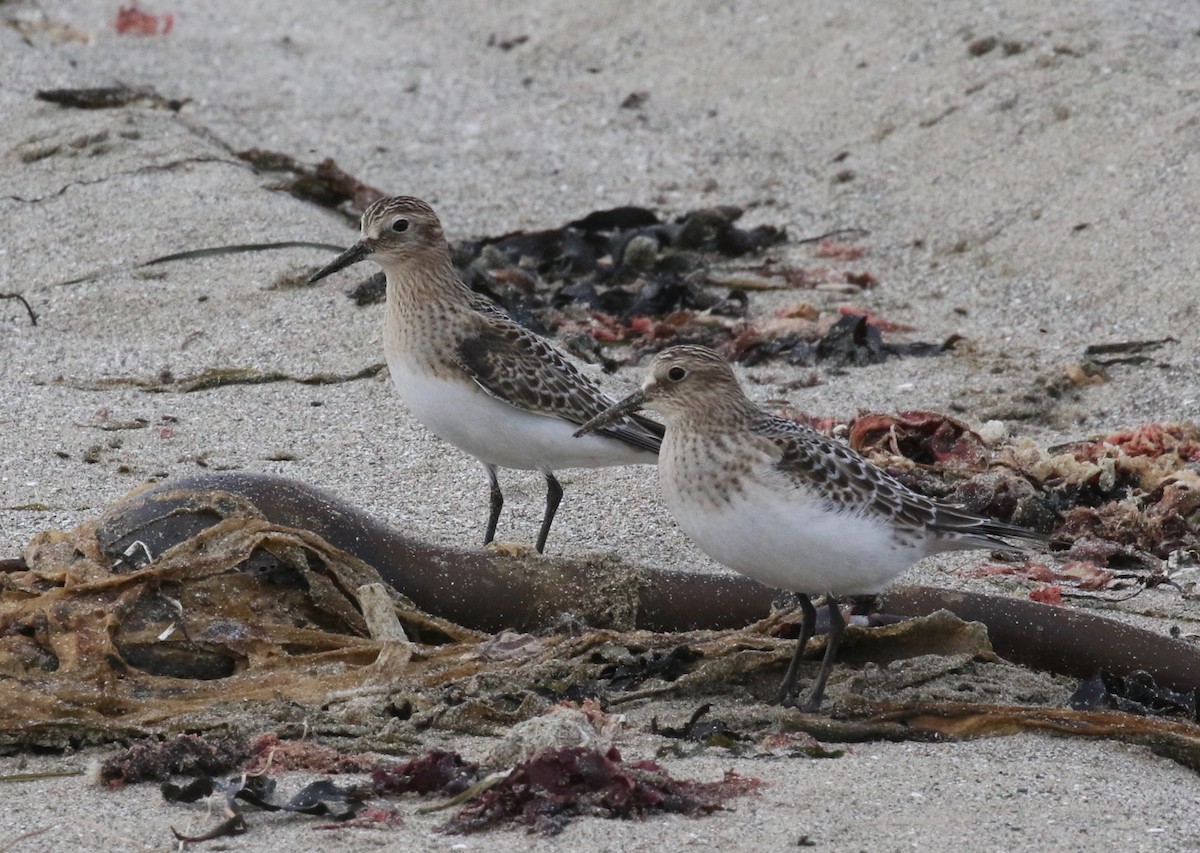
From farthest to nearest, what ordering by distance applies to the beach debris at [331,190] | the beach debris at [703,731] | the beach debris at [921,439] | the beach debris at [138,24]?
the beach debris at [138,24] < the beach debris at [331,190] < the beach debris at [921,439] < the beach debris at [703,731]

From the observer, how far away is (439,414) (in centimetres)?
661

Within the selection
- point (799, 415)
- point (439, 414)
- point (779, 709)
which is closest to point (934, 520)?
point (779, 709)

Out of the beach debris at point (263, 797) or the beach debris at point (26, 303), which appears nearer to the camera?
the beach debris at point (263, 797)

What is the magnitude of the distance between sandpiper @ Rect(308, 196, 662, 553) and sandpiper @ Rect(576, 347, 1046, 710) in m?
1.07

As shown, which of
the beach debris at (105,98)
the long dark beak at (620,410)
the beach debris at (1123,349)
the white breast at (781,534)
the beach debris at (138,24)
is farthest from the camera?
the beach debris at (138,24)

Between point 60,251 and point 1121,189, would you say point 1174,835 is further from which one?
point 60,251

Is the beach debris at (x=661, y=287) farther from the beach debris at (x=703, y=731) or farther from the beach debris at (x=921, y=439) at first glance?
the beach debris at (x=703, y=731)

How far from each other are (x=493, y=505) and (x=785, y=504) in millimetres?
1959

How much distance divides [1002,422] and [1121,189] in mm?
2725

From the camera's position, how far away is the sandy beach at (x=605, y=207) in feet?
14.6

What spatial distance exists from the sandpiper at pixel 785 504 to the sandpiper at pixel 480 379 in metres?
1.07

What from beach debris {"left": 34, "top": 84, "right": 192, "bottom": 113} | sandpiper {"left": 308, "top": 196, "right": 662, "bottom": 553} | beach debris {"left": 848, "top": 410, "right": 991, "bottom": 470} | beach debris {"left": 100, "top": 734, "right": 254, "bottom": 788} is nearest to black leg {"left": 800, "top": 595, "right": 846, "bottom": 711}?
sandpiper {"left": 308, "top": 196, "right": 662, "bottom": 553}

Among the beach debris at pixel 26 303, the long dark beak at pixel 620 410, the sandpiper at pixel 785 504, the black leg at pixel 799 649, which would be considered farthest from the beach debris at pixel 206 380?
the black leg at pixel 799 649

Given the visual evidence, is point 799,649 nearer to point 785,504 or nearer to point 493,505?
point 785,504
